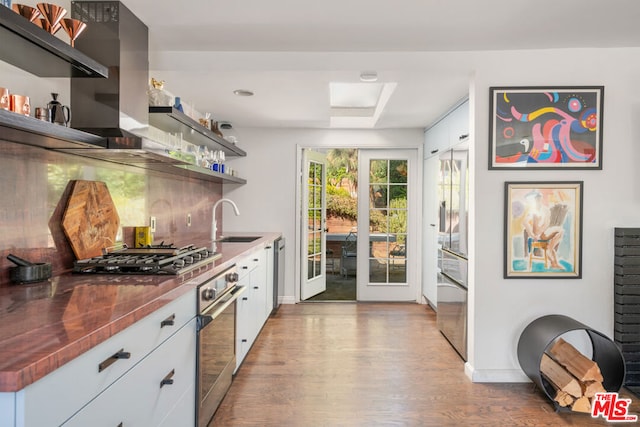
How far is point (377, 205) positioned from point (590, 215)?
267 cm

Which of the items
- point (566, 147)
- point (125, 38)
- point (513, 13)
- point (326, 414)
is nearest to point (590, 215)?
point (566, 147)

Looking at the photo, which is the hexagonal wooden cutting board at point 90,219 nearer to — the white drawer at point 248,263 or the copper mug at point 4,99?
the copper mug at point 4,99

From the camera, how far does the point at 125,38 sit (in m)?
2.14

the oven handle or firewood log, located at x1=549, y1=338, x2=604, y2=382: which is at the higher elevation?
the oven handle

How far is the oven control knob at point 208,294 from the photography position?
202cm

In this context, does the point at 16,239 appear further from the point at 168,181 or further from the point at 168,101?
the point at 168,181

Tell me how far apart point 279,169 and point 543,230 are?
315 cm

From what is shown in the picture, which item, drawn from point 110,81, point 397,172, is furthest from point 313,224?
point 110,81

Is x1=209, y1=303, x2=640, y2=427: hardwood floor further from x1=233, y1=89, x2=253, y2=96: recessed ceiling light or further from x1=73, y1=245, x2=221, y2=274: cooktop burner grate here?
x1=233, y1=89, x2=253, y2=96: recessed ceiling light

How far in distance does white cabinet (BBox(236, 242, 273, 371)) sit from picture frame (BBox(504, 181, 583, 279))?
1.85m

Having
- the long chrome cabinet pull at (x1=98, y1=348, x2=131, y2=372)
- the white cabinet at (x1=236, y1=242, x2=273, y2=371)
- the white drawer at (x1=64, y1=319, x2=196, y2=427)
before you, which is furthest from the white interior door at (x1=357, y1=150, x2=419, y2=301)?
the long chrome cabinet pull at (x1=98, y1=348, x2=131, y2=372)

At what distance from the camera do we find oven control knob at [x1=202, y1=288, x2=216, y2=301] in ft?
6.62

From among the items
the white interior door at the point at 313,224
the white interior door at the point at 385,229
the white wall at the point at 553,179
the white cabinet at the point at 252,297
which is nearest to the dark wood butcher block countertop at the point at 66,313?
the white cabinet at the point at 252,297

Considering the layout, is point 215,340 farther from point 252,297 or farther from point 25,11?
point 25,11
